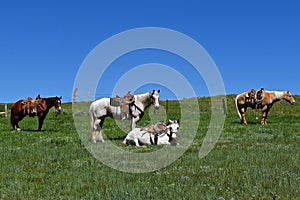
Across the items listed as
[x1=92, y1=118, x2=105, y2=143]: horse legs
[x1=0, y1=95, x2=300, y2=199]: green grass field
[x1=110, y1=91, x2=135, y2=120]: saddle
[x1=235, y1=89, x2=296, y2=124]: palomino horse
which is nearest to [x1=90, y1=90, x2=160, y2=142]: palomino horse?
[x1=92, y1=118, x2=105, y2=143]: horse legs

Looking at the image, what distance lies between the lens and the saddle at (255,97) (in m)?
32.8

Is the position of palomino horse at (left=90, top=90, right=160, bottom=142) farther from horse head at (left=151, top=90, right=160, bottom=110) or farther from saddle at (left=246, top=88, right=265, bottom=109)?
saddle at (left=246, top=88, right=265, bottom=109)

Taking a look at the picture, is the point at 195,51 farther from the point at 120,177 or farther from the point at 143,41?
the point at 120,177

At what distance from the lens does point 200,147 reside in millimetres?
16594

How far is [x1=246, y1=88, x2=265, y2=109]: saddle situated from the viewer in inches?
1292

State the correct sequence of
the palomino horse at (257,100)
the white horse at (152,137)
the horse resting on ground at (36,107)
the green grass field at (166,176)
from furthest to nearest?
the palomino horse at (257,100), the horse resting on ground at (36,107), the white horse at (152,137), the green grass field at (166,176)

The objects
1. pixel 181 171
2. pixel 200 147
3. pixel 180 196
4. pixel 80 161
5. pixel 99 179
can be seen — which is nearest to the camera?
pixel 180 196

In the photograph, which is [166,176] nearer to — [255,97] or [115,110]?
[115,110]

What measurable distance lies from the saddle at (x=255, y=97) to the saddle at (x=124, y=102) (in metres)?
15.4

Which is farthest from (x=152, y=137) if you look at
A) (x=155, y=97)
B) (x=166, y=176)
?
(x=166, y=176)

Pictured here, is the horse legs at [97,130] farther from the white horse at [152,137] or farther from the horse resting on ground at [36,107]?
the horse resting on ground at [36,107]

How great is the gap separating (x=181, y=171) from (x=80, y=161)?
384cm

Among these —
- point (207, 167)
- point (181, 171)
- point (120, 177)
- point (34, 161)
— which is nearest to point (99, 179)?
point (120, 177)

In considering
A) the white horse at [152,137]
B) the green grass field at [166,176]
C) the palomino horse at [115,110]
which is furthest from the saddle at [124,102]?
the green grass field at [166,176]
